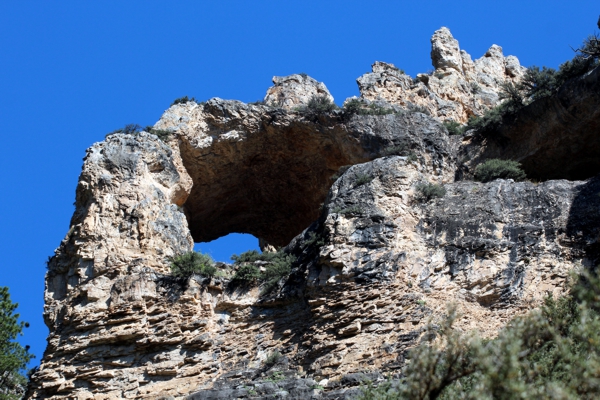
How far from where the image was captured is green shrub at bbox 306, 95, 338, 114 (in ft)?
81.1

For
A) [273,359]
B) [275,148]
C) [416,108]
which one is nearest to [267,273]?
[273,359]

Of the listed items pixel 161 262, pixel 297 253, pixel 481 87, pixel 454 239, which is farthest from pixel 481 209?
pixel 481 87

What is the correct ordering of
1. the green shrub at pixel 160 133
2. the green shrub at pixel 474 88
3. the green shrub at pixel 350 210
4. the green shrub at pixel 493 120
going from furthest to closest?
1. the green shrub at pixel 474 88
2. the green shrub at pixel 160 133
3. the green shrub at pixel 493 120
4. the green shrub at pixel 350 210

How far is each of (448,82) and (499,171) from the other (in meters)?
8.06

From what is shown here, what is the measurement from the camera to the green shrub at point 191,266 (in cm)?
2036

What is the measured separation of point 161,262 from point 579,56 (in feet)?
40.4

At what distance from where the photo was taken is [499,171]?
72.3 ft

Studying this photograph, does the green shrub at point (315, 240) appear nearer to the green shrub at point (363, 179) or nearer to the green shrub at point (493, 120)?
the green shrub at point (363, 179)

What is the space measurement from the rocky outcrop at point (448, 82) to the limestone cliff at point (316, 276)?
2.93 meters

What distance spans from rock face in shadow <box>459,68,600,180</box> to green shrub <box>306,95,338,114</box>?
3957 millimetres

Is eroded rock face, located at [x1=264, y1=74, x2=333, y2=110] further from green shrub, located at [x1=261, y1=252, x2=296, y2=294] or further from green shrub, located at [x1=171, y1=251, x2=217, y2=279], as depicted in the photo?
green shrub, located at [x1=171, y1=251, x2=217, y2=279]

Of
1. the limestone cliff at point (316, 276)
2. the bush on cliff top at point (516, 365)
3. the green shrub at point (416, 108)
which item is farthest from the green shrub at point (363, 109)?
the bush on cliff top at point (516, 365)

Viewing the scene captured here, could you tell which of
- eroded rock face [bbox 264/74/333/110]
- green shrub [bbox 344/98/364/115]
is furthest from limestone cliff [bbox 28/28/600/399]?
eroded rock face [bbox 264/74/333/110]

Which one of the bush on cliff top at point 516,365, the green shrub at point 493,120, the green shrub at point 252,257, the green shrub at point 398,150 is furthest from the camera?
the green shrub at point 493,120
